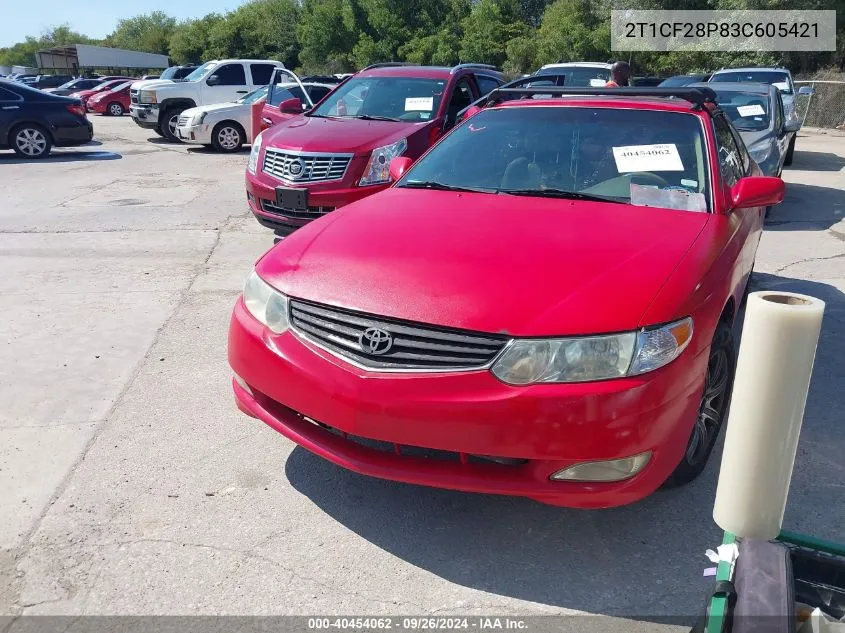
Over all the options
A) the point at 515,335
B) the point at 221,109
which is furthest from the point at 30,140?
the point at 515,335

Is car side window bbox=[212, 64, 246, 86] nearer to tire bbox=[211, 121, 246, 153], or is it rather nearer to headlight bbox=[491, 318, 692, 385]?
tire bbox=[211, 121, 246, 153]

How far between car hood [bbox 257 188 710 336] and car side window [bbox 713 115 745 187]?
0.66 metres

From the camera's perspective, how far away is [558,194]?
3.82 meters

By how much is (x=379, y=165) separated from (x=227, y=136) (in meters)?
10.1

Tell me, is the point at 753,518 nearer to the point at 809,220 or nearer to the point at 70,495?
the point at 70,495

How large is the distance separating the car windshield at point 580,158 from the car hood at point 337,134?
9.72ft

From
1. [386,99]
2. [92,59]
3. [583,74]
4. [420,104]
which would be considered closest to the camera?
[420,104]

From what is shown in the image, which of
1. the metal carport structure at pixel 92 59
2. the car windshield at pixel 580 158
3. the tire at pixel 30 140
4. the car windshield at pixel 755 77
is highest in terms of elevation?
the car windshield at pixel 580 158

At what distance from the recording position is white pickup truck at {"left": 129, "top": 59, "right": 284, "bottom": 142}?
18297 mm

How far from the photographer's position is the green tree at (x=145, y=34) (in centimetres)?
8644

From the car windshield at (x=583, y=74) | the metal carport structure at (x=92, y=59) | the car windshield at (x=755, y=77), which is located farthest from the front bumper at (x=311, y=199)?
the metal carport structure at (x=92, y=59)

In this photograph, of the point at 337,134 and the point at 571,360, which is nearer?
the point at 571,360

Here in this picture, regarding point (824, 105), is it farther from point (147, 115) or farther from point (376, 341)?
point (376, 341)

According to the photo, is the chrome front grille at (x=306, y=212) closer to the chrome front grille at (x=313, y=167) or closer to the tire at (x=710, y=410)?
the chrome front grille at (x=313, y=167)
